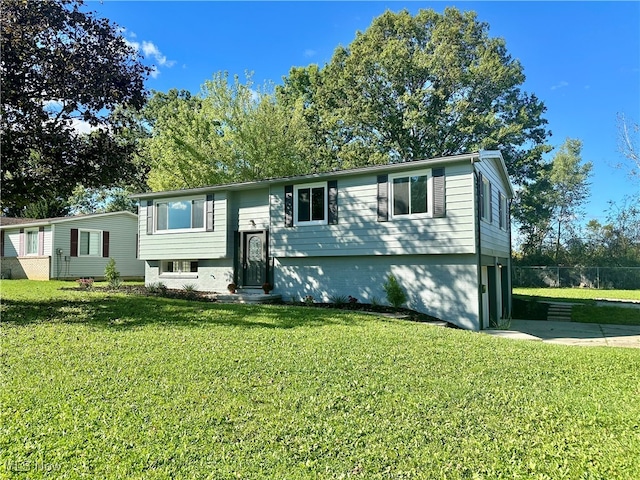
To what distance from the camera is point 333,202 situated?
483 inches

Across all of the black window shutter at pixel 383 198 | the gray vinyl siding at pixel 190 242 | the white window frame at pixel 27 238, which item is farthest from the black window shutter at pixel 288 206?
the white window frame at pixel 27 238

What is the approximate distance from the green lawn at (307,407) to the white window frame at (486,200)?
5.33m

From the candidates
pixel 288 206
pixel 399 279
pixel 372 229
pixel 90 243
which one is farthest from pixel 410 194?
pixel 90 243

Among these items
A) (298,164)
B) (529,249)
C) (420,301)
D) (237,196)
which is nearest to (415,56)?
(298,164)

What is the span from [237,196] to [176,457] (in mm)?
11729

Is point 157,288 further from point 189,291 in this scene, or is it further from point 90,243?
point 90,243

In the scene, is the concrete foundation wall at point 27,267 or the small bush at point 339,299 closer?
the small bush at point 339,299

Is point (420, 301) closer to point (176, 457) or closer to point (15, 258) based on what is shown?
point (176, 457)

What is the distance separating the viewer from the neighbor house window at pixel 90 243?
21.2m

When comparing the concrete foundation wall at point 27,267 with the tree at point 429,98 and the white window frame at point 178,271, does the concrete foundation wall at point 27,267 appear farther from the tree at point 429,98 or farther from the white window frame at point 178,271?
the tree at point 429,98

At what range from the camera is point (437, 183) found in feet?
34.8

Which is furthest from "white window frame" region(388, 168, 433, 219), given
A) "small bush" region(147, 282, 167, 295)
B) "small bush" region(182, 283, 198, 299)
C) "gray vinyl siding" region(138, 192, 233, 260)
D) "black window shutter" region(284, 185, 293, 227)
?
"small bush" region(147, 282, 167, 295)

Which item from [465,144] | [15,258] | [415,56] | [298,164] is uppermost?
[415,56]

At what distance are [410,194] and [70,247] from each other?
17.3 m
